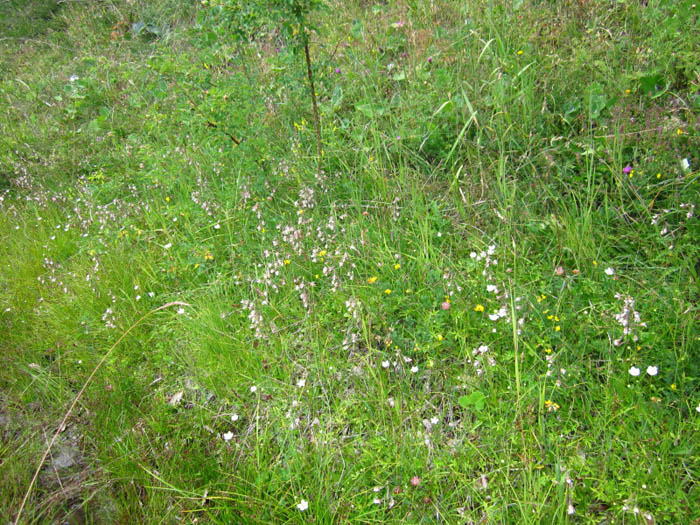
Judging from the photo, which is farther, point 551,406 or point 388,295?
point 388,295

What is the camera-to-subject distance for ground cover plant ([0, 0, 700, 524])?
5.92ft

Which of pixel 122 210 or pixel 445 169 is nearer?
pixel 445 169

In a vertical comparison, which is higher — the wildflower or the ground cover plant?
the ground cover plant

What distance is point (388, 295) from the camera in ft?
A: 7.96

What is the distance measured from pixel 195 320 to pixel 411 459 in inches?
54.8

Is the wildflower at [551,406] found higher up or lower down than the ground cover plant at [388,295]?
lower down

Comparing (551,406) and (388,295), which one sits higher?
(388,295)

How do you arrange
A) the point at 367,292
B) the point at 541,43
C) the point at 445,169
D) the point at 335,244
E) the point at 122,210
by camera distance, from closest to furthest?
the point at 367,292, the point at 335,244, the point at 445,169, the point at 541,43, the point at 122,210

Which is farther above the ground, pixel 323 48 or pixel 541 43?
pixel 323 48

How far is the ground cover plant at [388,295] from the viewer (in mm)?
1805

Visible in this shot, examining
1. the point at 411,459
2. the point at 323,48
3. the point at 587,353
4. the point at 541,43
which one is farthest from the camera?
the point at 323,48

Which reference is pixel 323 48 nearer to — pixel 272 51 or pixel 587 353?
pixel 272 51

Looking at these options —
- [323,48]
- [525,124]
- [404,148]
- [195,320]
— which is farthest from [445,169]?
[323,48]

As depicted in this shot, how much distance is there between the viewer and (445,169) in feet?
10.1
